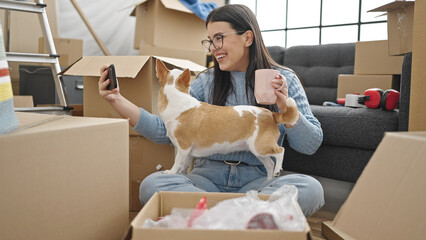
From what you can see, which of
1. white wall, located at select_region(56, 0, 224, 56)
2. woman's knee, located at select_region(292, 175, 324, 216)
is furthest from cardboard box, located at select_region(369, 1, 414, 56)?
white wall, located at select_region(56, 0, 224, 56)

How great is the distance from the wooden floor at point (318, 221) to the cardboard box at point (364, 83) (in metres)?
0.64

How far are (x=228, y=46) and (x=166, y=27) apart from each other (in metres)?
1.11

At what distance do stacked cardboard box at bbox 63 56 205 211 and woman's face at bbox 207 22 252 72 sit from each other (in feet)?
0.62

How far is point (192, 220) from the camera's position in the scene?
66 centimetres

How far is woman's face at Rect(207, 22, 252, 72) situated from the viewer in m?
1.22

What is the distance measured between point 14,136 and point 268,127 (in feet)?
2.11

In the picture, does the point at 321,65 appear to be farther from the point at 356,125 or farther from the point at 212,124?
the point at 212,124

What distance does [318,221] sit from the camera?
1.40 m

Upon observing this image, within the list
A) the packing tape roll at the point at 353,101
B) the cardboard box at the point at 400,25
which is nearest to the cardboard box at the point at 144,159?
the packing tape roll at the point at 353,101

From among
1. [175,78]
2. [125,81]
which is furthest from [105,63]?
[175,78]

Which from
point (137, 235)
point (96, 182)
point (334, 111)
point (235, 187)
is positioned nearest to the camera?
point (137, 235)

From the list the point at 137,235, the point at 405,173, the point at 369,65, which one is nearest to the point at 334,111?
the point at 369,65

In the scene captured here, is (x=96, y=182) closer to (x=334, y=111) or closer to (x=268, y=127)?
(x=268, y=127)

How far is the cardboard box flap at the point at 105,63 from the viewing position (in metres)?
1.22
